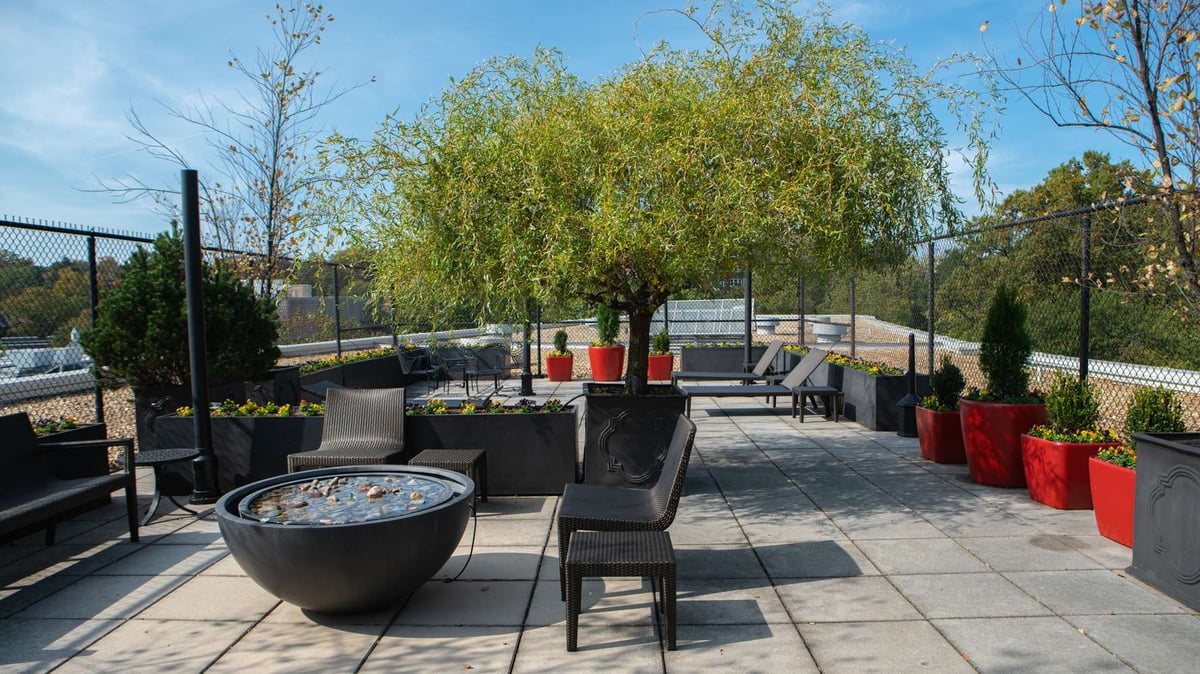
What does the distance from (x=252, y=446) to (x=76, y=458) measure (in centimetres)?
128

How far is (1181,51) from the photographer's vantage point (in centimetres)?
389

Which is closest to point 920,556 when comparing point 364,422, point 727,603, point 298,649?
point 727,603

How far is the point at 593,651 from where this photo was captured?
356cm

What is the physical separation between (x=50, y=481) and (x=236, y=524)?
2.47 metres

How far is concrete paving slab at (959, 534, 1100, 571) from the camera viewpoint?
463cm

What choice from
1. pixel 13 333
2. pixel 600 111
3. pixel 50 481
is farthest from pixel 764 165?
pixel 13 333

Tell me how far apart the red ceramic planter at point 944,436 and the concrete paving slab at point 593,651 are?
4.84m

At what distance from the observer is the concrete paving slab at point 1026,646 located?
334 cm

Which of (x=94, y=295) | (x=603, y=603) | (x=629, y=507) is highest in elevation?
(x=94, y=295)

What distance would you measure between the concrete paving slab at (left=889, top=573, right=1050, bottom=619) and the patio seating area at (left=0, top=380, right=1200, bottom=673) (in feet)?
0.05

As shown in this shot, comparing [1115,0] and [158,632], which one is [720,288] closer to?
[1115,0]

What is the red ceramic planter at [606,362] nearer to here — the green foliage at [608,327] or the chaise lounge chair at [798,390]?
the green foliage at [608,327]

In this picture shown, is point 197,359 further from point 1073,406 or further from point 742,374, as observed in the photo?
point 742,374

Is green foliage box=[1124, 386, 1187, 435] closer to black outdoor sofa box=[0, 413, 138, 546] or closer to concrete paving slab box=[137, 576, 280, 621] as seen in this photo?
concrete paving slab box=[137, 576, 280, 621]
